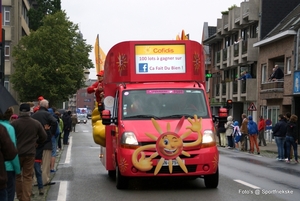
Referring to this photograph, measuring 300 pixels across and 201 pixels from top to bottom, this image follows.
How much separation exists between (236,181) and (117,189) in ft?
9.73

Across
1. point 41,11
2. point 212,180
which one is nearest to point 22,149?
point 212,180

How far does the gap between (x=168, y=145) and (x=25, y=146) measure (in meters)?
2.80

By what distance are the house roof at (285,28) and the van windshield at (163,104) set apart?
27.2 m

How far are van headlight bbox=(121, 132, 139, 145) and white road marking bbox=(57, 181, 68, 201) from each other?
147 centimetres

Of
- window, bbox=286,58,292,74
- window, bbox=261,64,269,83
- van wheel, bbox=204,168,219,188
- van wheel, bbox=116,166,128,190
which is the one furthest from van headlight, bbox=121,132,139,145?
window, bbox=261,64,269,83

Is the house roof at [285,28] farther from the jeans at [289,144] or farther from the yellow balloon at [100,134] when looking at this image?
the yellow balloon at [100,134]

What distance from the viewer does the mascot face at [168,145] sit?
11719 mm

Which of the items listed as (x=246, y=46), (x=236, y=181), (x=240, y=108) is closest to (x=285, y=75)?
(x=246, y=46)

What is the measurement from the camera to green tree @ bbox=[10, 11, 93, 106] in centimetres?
4875

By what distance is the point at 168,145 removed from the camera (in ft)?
38.5

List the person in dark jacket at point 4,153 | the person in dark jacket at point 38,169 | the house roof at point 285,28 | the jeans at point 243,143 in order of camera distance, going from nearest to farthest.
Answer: the person in dark jacket at point 4,153 → the person in dark jacket at point 38,169 → the jeans at point 243,143 → the house roof at point 285,28

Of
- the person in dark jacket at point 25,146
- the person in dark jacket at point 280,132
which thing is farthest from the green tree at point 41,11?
the person in dark jacket at point 25,146

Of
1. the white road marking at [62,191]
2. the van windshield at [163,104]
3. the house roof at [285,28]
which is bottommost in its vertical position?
the white road marking at [62,191]

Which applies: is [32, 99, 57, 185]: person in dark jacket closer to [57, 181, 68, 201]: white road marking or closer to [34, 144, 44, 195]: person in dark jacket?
[34, 144, 44, 195]: person in dark jacket
